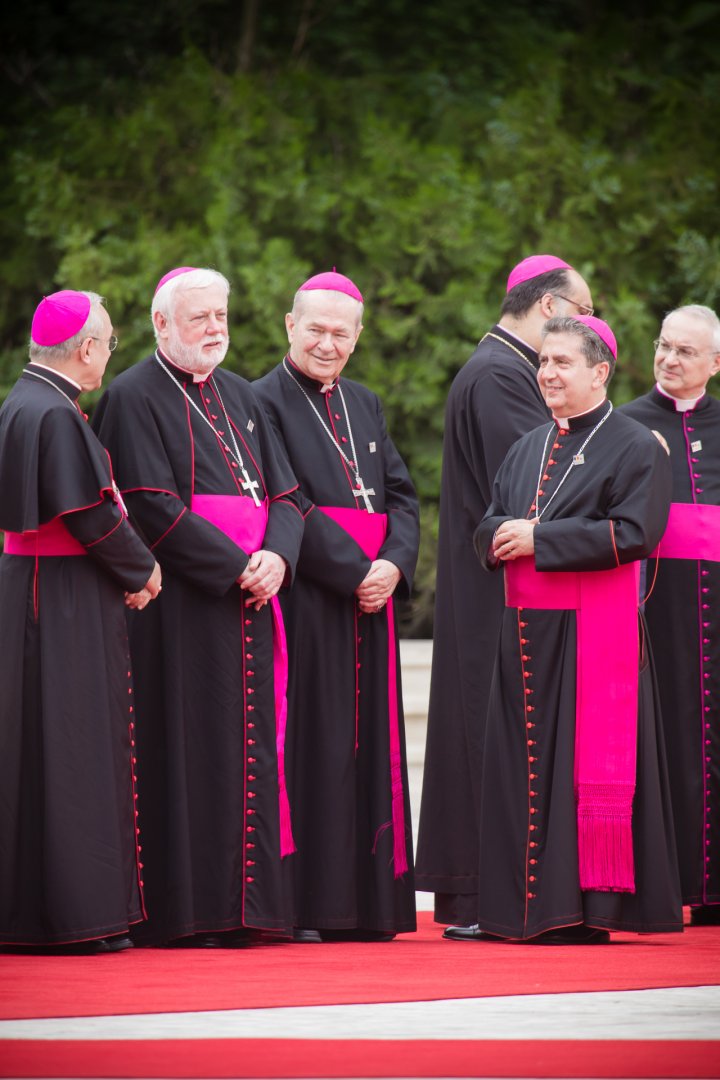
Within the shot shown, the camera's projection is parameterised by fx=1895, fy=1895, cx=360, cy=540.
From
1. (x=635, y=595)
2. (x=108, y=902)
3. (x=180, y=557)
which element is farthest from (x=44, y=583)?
(x=635, y=595)

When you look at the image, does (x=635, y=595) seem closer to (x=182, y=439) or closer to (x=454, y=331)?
(x=182, y=439)

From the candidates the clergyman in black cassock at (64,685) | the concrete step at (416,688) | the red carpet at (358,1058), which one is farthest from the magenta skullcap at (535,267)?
the concrete step at (416,688)

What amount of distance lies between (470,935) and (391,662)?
3.19 feet

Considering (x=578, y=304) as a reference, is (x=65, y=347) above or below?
below

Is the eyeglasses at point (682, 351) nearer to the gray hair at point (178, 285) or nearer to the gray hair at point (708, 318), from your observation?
the gray hair at point (708, 318)

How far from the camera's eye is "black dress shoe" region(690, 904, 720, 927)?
255 inches

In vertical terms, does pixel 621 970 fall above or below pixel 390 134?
below

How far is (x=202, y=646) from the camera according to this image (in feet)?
19.5

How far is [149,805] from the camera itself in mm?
5863

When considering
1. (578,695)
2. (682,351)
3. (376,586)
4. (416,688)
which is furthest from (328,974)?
(416,688)

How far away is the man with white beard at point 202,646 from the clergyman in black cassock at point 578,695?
0.69 meters

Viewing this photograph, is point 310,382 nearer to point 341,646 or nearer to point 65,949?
point 341,646

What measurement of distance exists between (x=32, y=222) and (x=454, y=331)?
3458 millimetres

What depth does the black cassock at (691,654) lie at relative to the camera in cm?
655
